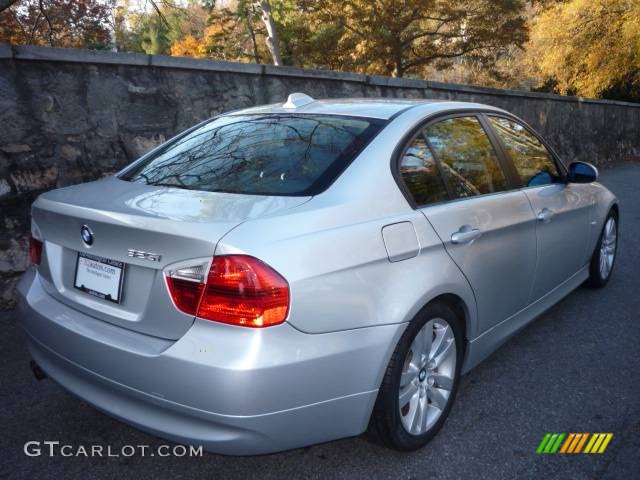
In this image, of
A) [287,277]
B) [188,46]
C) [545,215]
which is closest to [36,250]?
[287,277]

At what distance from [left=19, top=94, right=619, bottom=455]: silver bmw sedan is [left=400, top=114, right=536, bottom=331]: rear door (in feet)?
0.04

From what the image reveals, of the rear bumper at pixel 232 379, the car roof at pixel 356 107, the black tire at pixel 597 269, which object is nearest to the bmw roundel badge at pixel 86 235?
the rear bumper at pixel 232 379

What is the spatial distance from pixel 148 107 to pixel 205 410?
409 cm

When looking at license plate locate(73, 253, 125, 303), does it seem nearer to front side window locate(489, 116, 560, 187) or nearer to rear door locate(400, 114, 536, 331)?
rear door locate(400, 114, 536, 331)

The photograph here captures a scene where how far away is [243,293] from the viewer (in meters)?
1.78

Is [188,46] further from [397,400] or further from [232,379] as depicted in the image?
[232,379]

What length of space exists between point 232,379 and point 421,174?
51.3 inches

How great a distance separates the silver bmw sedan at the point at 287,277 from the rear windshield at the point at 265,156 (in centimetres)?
1

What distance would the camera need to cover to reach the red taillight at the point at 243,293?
1.78 meters

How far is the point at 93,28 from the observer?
13414 millimetres

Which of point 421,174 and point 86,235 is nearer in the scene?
point 86,235

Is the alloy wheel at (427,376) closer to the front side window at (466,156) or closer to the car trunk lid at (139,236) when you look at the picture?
the front side window at (466,156)

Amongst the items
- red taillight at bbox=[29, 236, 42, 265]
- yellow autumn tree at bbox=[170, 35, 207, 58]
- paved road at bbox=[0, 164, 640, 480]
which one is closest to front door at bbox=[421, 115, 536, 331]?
paved road at bbox=[0, 164, 640, 480]

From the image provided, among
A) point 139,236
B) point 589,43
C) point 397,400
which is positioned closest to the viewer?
point 139,236
